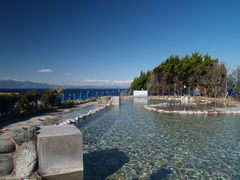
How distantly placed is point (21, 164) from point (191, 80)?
2755 centimetres

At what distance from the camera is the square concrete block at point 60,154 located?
323cm

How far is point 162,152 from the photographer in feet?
16.8

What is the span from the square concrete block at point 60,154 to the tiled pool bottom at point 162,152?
16.4 inches

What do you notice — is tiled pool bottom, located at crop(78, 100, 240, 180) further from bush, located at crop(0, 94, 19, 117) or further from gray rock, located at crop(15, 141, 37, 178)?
bush, located at crop(0, 94, 19, 117)

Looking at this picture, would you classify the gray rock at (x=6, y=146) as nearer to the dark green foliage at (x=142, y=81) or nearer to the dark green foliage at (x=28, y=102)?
the dark green foliage at (x=28, y=102)

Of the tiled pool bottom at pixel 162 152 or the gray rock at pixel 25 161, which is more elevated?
the gray rock at pixel 25 161

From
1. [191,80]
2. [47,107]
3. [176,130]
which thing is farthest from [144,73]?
[176,130]

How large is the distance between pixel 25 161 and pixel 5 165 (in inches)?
13.1

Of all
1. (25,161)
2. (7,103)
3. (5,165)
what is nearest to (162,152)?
(25,161)

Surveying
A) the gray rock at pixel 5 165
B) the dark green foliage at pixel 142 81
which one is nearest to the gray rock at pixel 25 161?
the gray rock at pixel 5 165

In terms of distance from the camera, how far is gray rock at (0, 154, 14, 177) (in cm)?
309

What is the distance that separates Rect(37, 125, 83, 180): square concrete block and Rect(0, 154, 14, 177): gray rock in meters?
0.51

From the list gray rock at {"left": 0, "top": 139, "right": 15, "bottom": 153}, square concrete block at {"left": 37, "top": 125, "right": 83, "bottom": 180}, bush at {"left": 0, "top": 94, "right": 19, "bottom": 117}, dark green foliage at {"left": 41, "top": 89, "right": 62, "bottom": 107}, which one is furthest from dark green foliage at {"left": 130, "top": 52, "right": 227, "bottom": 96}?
gray rock at {"left": 0, "top": 139, "right": 15, "bottom": 153}

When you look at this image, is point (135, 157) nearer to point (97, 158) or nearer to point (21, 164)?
point (97, 158)
